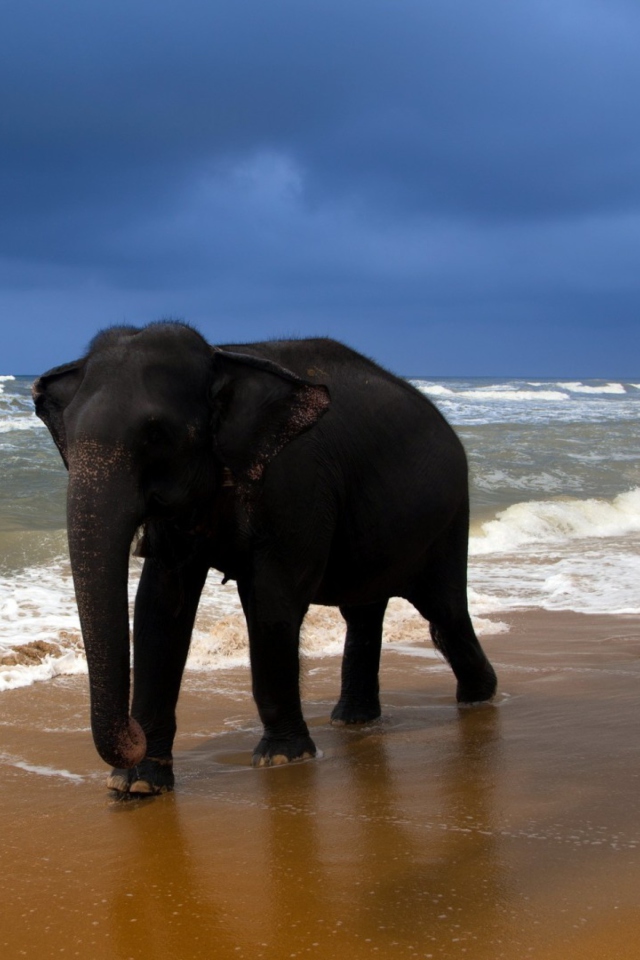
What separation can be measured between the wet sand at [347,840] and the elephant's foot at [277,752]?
8 centimetres

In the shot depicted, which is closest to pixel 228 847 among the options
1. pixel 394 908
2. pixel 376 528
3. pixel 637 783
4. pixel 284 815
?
pixel 284 815

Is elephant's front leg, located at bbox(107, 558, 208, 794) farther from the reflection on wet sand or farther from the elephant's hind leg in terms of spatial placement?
the elephant's hind leg

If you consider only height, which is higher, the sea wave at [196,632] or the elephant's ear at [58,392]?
the elephant's ear at [58,392]

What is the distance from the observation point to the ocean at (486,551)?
27.1 feet

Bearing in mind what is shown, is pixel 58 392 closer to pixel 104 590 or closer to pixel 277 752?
pixel 104 590

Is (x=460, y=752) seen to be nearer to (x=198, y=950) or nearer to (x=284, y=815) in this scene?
(x=284, y=815)

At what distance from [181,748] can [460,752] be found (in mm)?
1321

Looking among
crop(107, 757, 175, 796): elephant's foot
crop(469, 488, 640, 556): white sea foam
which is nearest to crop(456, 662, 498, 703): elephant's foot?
crop(107, 757, 175, 796): elephant's foot

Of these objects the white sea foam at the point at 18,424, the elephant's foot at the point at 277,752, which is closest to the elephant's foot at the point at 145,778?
the elephant's foot at the point at 277,752

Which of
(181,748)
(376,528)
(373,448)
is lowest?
(181,748)

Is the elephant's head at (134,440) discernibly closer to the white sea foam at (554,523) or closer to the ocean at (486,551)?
the ocean at (486,551)

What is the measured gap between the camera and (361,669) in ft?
20.1

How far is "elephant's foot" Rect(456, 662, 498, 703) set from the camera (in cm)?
633

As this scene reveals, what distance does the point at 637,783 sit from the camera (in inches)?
174
